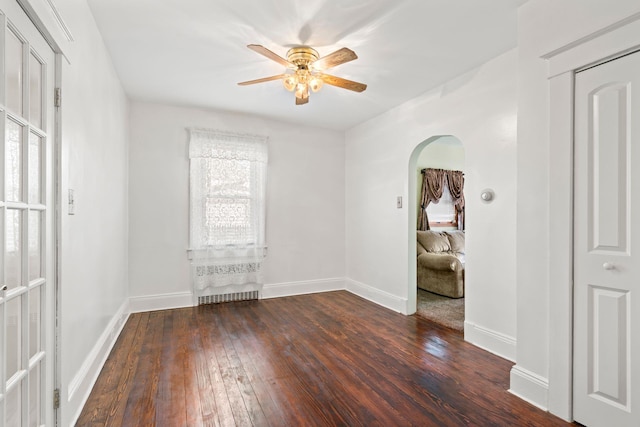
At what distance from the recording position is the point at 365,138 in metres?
4.64

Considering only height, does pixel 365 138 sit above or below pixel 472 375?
above

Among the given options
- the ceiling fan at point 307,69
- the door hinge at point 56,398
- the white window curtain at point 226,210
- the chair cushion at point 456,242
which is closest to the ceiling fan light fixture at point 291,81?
the ceiling fan at point 307,69

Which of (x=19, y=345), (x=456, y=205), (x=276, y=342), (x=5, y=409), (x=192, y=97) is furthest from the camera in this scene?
(x=456, y=205)

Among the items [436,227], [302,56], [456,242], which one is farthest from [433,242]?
[302,56]

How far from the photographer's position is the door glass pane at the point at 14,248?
1.20 m

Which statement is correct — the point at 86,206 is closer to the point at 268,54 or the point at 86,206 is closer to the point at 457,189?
the point at 268,54

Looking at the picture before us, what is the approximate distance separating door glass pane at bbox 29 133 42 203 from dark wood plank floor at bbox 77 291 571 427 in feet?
4.45

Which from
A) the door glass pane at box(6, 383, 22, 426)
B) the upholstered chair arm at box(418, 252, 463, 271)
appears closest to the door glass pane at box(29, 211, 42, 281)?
the door glass pane at box(6, 383, 22, 426)

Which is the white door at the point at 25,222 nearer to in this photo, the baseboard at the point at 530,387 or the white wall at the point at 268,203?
the white wall at the point at 268,203

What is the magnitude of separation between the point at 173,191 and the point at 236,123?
49.4 inches

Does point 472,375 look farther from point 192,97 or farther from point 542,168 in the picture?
point 192,97

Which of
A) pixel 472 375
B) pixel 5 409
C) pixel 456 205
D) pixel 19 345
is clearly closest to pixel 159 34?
pixel 19 345

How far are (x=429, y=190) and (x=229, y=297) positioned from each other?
4.20 metres

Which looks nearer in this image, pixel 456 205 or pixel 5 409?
pixel 5 409
